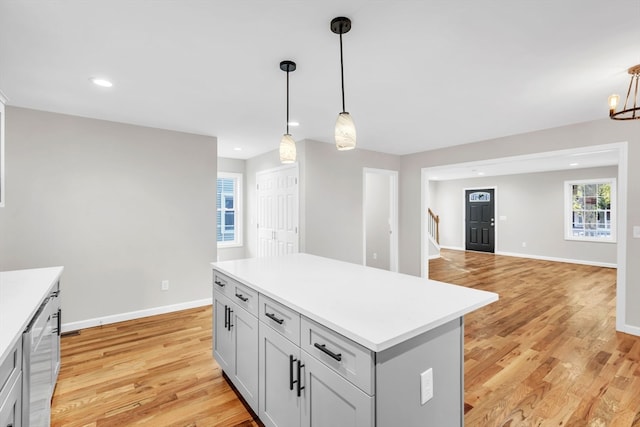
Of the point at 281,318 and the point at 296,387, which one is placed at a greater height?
the point at 281,318

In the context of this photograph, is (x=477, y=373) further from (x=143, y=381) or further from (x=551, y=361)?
(x=143, y=381)

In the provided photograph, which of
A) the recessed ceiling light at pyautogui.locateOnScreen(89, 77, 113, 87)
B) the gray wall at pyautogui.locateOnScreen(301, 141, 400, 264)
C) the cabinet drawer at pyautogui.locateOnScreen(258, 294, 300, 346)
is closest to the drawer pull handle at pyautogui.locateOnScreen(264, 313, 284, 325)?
the cabinet drawer at pyautogui.locateOnScreen(258, 294, 300, 346)

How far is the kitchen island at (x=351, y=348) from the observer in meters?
1.12

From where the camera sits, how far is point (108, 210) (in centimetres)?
346

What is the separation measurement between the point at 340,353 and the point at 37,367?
1.56m

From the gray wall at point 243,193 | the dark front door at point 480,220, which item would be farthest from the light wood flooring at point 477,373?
the dark front door at point 480,220

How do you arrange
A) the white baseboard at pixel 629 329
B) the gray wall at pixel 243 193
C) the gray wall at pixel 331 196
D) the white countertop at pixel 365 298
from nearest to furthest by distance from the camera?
the white countertop at pixel 365 298, the white baseboard at pixel 629 329, the gray wall at pixel 331 196, the gray wall at pixel 243 193

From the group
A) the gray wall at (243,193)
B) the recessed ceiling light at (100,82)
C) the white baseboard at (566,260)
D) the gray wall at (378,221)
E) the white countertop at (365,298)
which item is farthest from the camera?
the white baseboard at (566,260)

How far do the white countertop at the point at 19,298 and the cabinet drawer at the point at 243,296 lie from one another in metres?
1.03

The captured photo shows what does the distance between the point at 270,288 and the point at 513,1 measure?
6.47 feet

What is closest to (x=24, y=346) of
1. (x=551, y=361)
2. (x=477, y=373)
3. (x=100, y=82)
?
(x=100, y=82)

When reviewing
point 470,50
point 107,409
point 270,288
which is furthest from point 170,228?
point 470,50

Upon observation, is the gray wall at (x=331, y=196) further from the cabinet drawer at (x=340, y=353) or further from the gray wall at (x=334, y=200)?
the cabinet drawer at (x=340, y=353)

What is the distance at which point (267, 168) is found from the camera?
5234 mm
